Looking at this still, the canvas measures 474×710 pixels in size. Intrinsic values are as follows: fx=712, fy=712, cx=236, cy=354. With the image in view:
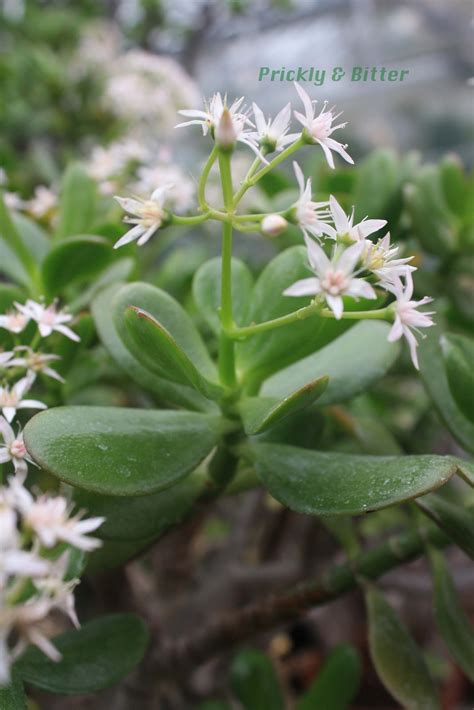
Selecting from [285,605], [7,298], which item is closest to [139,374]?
[7,298]

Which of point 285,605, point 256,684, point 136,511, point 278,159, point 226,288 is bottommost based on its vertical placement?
point 256,684

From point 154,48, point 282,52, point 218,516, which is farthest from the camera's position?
point 282,52

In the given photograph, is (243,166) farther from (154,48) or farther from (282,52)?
(282,52)

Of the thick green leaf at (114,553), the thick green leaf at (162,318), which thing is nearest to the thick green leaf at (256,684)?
the thick green leaf at (114,553)

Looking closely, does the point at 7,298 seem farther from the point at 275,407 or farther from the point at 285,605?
the point at 285,605

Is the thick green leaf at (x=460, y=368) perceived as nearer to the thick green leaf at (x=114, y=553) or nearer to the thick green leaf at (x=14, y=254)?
the thick green leaf at (x=114, y=553)

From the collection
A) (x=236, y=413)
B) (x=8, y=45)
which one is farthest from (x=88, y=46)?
(x=236, y=413)
